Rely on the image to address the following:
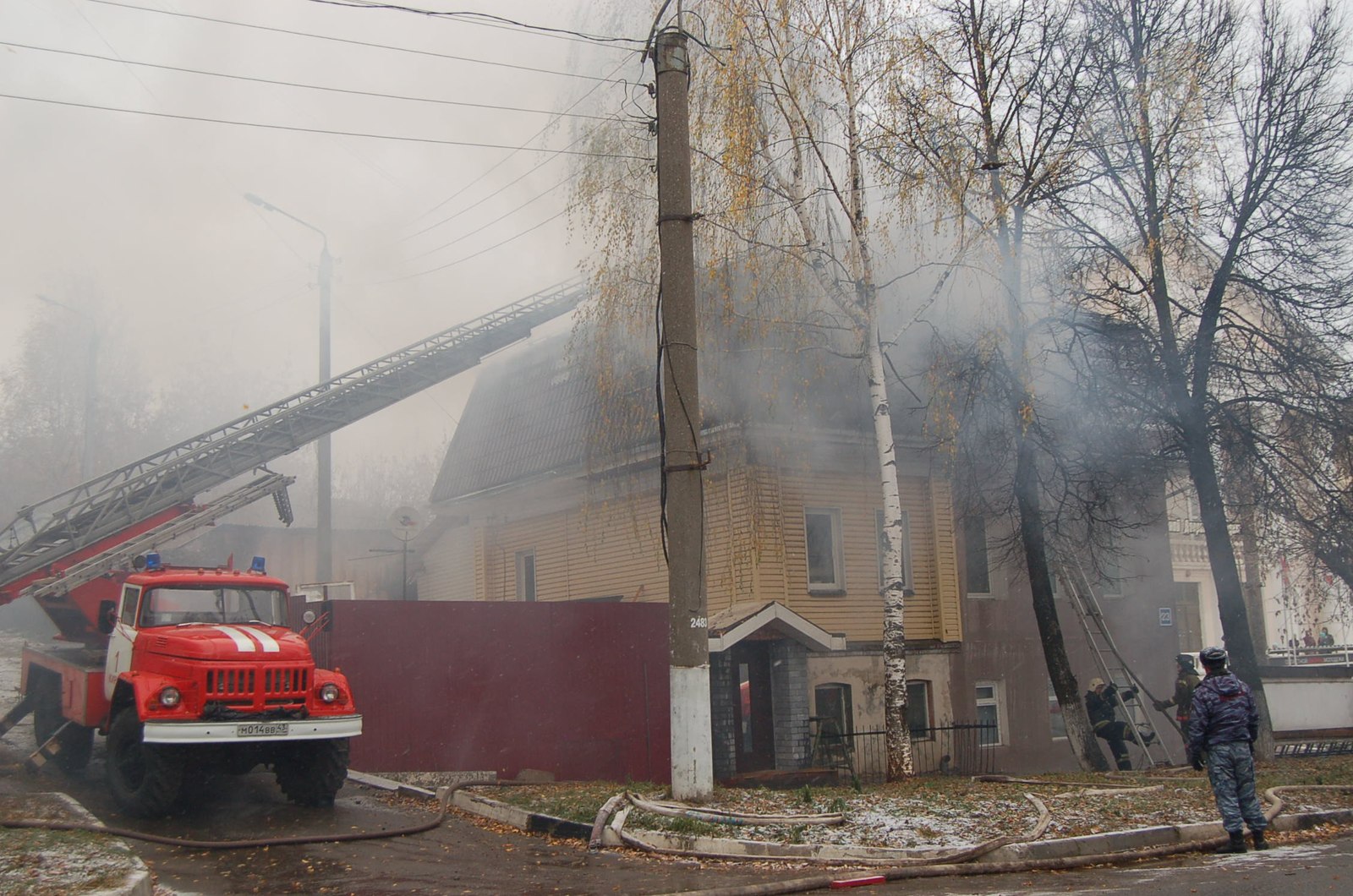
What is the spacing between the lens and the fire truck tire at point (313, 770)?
10109 millimetres

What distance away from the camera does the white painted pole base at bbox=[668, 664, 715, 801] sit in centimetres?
952

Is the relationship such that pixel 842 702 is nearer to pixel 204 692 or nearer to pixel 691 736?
pixel 691 736

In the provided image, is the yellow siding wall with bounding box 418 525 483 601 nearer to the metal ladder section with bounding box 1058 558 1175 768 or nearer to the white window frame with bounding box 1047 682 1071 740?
the white window frame with bounding box 1047 682 1071 740

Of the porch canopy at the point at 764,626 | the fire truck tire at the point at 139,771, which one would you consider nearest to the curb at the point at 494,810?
the fire truck tire at the point at 139,771

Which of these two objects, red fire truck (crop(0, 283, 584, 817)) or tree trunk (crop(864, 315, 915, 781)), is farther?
tree trunk (crop(864, 315, 915, 781))

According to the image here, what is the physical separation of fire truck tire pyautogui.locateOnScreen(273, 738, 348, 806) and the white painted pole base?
3160 millimetres

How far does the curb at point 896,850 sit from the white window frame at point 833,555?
8982 millimetres

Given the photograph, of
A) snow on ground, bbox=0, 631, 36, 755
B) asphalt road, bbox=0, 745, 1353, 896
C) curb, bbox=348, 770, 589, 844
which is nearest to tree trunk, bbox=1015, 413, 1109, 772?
asphalt road, bbox=0, 745, 1353, 896

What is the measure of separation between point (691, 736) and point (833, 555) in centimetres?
941

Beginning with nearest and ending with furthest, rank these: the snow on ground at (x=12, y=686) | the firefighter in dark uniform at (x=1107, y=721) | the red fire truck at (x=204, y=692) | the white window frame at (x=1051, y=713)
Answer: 1. the red fire truck at (x=204, y=692)
2. the snow on ground at (x=12, y=686)
3. the firefighter in dark uniform at (x=1107, y=721)
4. the white window frame at (x=1051, y=713)

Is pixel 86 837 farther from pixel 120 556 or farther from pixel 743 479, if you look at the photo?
pixel 743 479

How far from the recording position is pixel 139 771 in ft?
31.7

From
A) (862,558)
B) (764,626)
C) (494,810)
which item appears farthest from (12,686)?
(862,558)

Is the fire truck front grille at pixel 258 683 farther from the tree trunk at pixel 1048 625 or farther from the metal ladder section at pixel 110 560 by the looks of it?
the tree trunk at pixel 1048 625
